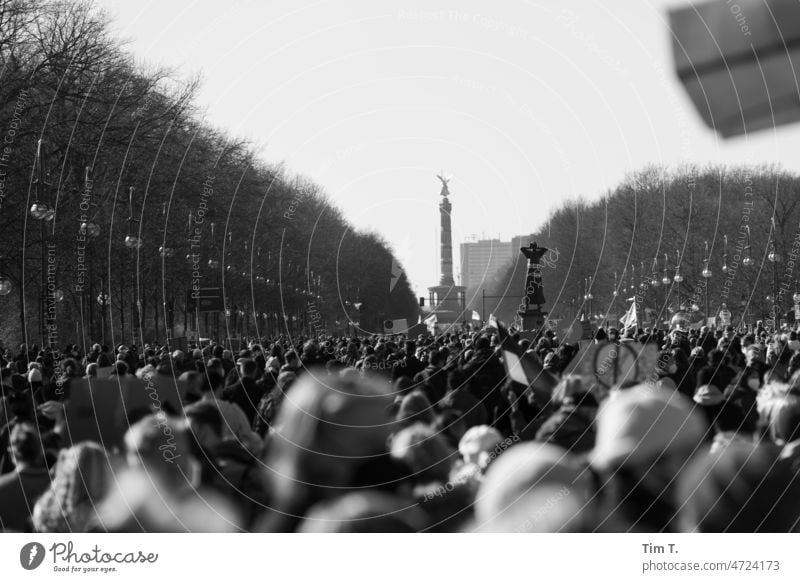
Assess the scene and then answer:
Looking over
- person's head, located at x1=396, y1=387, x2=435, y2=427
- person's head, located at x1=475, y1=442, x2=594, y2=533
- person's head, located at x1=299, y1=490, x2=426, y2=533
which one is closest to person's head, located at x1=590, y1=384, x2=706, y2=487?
person's head, located at x1=475, y1=442, x2=594, y2=533

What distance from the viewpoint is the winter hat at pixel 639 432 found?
7223 mm

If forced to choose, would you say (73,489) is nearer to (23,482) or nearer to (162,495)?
(23,482)

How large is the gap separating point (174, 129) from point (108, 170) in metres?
3.16

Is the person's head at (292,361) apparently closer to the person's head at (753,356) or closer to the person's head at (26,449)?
the person's head at (753,356)

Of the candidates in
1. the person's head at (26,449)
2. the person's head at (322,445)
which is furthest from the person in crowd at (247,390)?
the person's head at (26,449)

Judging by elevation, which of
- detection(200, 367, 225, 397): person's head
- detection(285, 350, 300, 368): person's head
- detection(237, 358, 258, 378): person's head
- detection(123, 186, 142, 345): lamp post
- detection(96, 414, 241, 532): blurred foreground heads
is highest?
detection(123, 186, 142, 345): lamp post

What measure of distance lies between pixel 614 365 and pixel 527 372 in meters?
1.73

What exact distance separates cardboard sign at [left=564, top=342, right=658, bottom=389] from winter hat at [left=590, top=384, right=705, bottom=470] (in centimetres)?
300

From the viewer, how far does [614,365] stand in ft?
43.6

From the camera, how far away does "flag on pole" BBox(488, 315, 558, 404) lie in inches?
530

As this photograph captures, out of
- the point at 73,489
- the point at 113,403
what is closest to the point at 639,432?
the point at 73,489

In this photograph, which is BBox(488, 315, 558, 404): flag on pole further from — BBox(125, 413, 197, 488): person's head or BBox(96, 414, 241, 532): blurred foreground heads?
BBox(96, 414, 241, 532): blurred foreground heads

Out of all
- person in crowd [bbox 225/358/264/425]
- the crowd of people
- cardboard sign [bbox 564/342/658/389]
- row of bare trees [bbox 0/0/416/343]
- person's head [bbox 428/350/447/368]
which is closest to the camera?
the crowd of people
